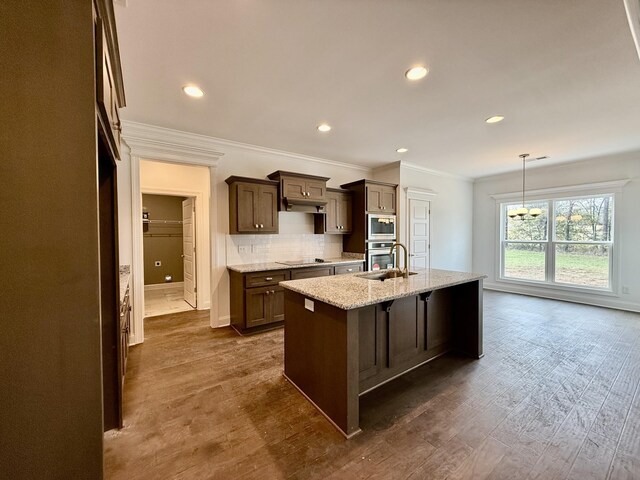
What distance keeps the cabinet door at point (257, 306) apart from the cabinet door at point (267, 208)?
0.91m

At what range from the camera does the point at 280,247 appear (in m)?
4.42

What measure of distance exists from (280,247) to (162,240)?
12.0 ft

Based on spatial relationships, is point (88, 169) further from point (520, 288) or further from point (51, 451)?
point (520, 288)

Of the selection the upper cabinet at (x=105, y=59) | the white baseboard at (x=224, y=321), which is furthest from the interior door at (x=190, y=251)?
the upper cabinet at (x=105, y=59)

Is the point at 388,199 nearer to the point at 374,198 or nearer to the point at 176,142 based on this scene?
the point at 374,198

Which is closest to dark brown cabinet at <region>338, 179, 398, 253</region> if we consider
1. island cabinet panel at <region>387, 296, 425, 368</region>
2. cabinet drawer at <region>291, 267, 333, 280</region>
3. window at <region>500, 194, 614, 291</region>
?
cabinet drawer at <region>291, 267, 333, 280</region>

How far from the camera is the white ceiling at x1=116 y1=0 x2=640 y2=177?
1646 millimetres

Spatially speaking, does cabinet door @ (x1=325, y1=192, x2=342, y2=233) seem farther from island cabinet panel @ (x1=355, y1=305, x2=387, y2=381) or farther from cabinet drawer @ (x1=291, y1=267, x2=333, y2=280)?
island cabinet panel @ (x1=355, y1=305, x2=387, y2=381)

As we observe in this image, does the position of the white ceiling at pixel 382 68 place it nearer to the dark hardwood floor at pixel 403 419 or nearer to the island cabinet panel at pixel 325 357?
the island cabinet panel at pixel 325 357

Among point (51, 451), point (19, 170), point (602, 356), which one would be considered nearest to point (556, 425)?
point (602, 356)

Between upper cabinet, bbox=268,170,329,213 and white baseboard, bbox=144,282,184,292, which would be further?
white baseboard, bbox=144,282,184,292

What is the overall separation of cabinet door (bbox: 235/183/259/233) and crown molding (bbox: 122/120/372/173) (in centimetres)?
65

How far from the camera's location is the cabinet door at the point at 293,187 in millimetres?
4008

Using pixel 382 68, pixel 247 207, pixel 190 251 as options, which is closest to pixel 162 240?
pixel 190 251
